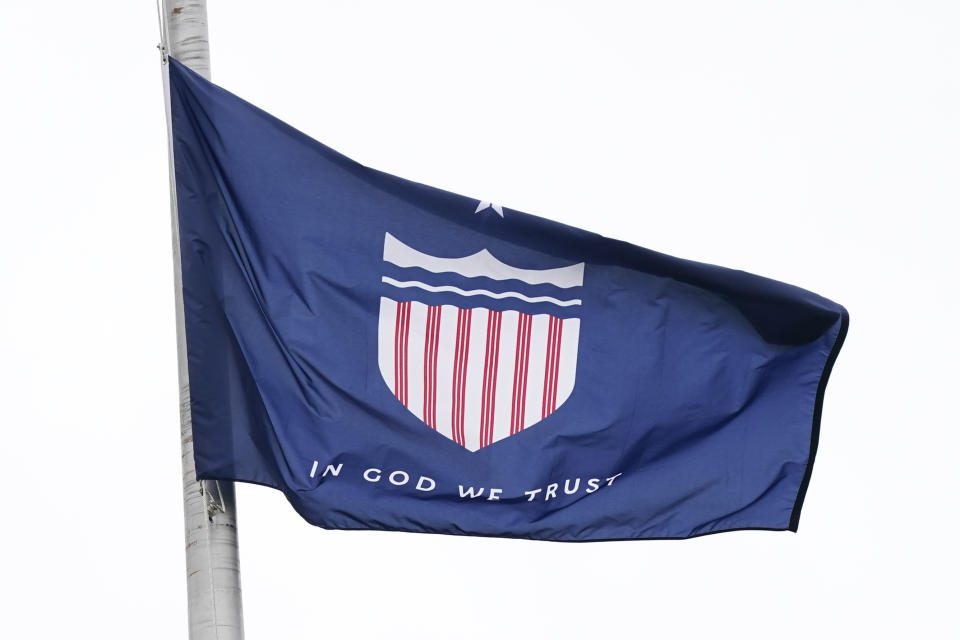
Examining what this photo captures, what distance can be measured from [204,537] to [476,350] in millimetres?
2242

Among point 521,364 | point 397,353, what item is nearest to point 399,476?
point 397,353

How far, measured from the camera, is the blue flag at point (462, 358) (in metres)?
10.2

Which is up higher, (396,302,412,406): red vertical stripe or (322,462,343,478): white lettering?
(396,302,412,406): red vertical stripe

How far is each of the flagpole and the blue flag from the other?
0.29 metres

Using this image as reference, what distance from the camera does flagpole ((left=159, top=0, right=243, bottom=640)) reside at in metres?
9.96

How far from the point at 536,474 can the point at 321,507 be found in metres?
1.57

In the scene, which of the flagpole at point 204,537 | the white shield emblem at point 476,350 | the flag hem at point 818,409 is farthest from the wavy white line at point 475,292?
the flag hem at point 818,409

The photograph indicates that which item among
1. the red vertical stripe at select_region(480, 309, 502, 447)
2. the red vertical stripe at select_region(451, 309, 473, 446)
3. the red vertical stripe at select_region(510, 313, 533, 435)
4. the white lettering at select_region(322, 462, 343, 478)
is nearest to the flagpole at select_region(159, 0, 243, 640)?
the white lettering at select_region(322, 462, 343, 478)

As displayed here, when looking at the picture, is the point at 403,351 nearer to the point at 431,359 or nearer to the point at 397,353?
the point at 397,353

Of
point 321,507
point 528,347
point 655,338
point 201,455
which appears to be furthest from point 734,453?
point 201,455

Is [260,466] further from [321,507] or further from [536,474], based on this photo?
[536,474]

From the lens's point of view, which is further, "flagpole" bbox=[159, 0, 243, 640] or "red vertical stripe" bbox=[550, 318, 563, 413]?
"red vertical stripe" bbox=[550, 318, 563, 413]

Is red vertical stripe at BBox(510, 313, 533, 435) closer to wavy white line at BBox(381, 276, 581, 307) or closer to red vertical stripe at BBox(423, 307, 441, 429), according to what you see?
wavy white line at BBox(381, 276, 581, 307)

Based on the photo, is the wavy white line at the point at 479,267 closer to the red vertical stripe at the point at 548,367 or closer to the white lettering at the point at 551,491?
the red vertical stripe at the point at 548,367
